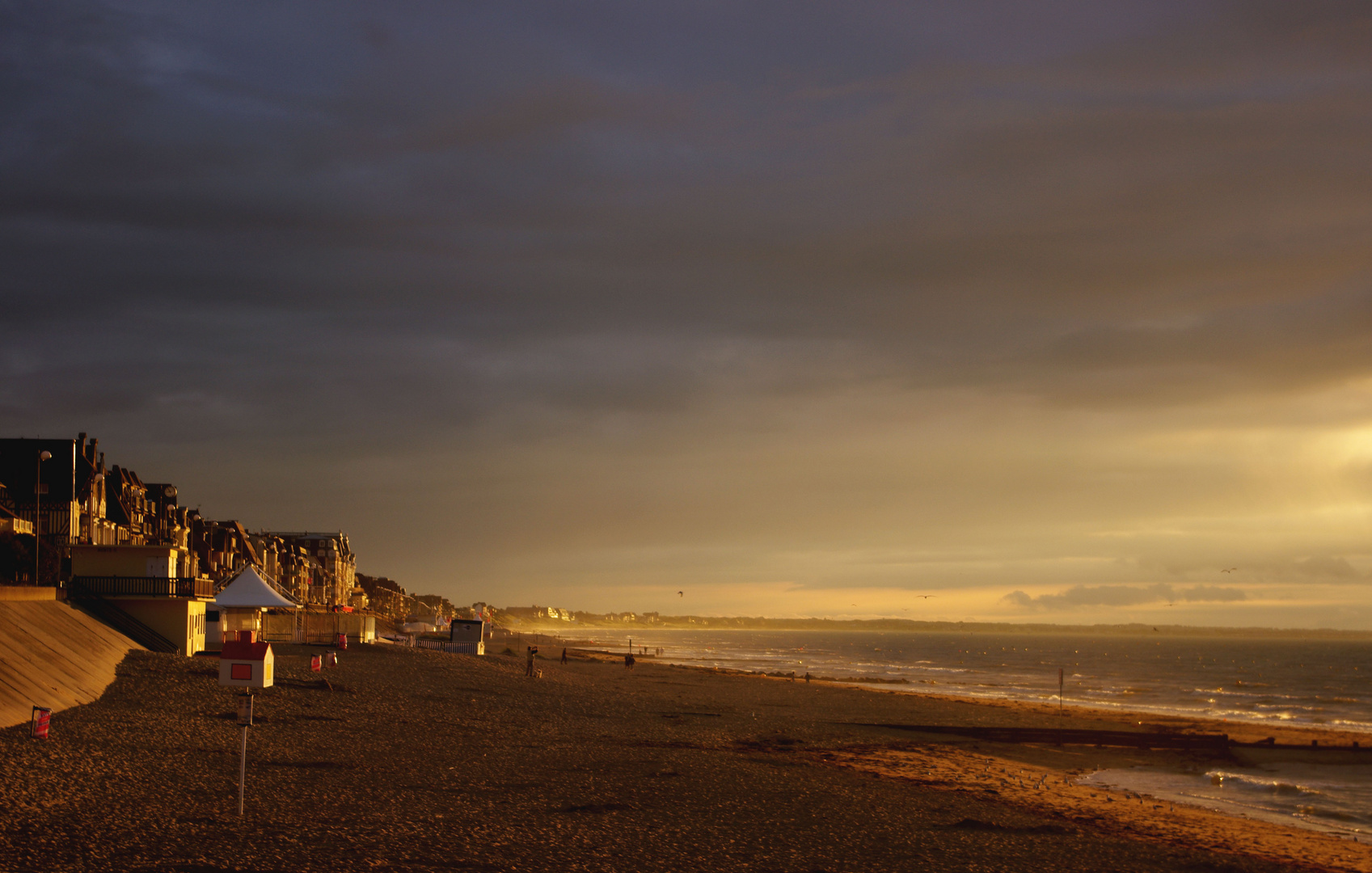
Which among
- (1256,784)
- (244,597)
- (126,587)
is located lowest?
(1256,784)

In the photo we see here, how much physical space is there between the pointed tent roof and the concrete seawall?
4.68 m

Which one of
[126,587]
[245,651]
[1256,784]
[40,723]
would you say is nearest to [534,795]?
[245,651]

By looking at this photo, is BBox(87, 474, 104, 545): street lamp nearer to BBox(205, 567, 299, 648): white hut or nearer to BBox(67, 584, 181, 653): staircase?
BBox(205, 567, 299, 648): white hut

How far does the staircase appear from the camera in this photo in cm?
3881

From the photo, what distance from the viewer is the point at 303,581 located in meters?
143

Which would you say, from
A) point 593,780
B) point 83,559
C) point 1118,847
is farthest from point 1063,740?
point 83,559

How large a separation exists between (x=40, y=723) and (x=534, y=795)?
380 inches

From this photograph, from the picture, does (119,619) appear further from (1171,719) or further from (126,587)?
Result: (1171,719)

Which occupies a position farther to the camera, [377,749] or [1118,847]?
[377,749]

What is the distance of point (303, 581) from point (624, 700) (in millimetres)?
112693

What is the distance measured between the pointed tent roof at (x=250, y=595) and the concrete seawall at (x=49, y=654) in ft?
15.4

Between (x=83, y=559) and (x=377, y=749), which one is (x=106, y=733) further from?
(x=83, y=559)

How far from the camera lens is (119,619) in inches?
1540

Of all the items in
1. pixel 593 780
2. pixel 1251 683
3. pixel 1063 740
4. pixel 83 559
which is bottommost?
pixel 1251 683
